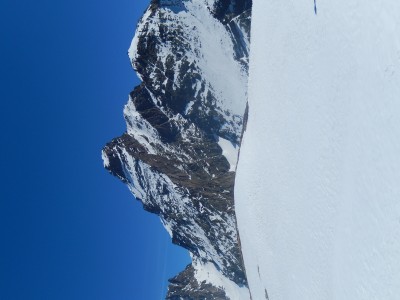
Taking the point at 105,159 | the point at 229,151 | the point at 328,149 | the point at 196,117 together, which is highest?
the point at 105,159

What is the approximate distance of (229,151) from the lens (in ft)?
147

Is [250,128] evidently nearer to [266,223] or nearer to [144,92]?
[266,223]

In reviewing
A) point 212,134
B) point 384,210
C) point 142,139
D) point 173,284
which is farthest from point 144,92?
point 384,210

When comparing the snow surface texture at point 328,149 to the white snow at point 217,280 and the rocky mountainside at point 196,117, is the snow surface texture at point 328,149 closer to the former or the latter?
the rocky mountainside at point 196,117

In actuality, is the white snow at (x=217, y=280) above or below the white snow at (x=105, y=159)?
below

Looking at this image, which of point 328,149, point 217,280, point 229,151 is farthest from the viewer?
point 217,280

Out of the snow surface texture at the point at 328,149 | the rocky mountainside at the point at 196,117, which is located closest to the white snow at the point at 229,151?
the rocky mountainside at the point at 196,117

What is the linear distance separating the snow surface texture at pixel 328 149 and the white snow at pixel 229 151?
1731 cm

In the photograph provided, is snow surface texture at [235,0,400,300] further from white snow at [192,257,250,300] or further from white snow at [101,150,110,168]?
white snow at [101,150,110,168]

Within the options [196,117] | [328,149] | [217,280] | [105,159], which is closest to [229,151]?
[196,117]

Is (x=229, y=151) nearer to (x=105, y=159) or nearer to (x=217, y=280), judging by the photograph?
(x=217, y=280)

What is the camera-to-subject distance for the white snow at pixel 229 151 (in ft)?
145

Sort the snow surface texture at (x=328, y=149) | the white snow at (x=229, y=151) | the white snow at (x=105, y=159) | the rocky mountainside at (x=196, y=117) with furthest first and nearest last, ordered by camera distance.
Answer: the white snow at (x=105, y=159), the white snow at (x=229, y=151), the rocky mountainside at (x=196, y=117), the snow surface texture at (x=328, y=149)

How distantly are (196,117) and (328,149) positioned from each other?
3029 cm
